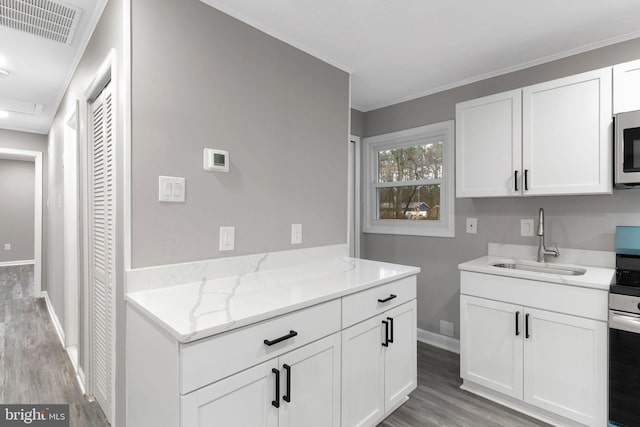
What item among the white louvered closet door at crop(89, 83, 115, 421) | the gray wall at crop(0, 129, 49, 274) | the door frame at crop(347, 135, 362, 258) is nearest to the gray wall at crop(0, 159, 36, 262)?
the gray wall at crop(0, 129, 49, 274)

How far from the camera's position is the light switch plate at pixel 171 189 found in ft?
5.12

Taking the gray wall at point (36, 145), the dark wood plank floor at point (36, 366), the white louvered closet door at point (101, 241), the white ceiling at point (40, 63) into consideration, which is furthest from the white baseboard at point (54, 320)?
the white ceiling at point (40, 63)

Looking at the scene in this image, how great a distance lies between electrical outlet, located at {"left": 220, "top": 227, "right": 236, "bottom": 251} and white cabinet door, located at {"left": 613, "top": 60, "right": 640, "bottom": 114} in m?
2.33

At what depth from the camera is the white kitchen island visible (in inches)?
43.8

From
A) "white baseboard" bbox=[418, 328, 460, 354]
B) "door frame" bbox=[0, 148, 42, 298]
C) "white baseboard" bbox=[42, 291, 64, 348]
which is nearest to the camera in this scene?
"white baseboard" bbox=[418, 328, 460, 354]

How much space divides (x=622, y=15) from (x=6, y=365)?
16.4 feet

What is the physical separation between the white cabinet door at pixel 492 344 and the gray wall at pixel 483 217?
628 millimetres

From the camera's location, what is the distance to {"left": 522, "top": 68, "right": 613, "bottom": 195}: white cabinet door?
1.97 m

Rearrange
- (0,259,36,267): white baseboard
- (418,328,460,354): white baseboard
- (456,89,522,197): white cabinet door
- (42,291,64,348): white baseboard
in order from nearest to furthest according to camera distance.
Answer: (456,89,522,197): white cabinet door, (418,328,460,354): white baseboard, (42,291,64,348): white baseboard, (0,259,36,267): white baseboard

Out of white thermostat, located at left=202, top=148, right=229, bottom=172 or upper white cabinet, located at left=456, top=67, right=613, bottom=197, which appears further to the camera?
upper white cabinet, located at left=456, top=67, right=613, bottom=197

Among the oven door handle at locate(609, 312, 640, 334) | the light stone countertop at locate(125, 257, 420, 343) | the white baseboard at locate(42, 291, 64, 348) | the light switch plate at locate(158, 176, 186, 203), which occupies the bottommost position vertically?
the white baseboard at locate(42, 291, 64, 348)

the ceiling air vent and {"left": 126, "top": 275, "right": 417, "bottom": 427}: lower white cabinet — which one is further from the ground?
the ceiling air vent

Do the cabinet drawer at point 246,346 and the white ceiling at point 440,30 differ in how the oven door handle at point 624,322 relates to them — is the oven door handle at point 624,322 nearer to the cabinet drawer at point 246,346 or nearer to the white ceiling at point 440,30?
the cabinet drawer at point 246,346

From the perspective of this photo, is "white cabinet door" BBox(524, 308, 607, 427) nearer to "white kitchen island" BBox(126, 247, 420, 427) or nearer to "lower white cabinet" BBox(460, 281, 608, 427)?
"lower white cabinet" BBox(460, 281, 608, 427)
